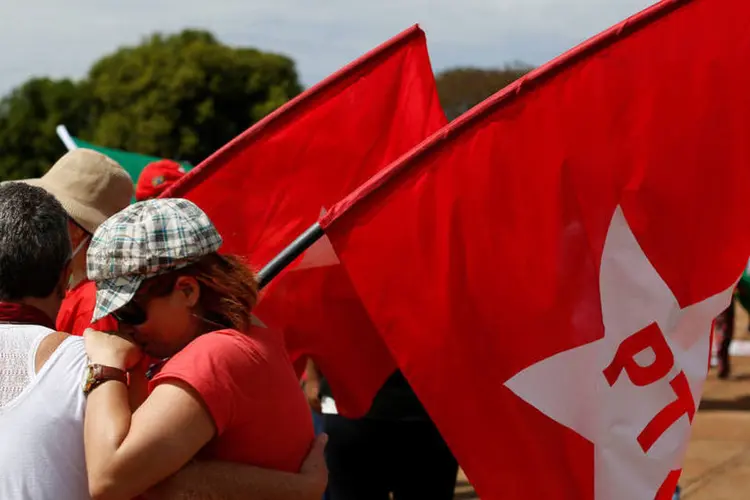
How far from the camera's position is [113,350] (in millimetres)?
2211

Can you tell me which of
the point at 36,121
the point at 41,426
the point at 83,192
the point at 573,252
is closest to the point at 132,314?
the point at 41,426

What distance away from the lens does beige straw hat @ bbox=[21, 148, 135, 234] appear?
352 cm

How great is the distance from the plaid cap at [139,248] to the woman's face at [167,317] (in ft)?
0.12

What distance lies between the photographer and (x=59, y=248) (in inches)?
93.4

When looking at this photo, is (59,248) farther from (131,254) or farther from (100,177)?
(100,177)

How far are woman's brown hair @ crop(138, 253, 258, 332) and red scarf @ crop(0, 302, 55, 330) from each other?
255 millimetres

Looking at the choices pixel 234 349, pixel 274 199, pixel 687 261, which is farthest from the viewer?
pixel 274 199

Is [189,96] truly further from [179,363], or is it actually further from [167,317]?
[179,363]

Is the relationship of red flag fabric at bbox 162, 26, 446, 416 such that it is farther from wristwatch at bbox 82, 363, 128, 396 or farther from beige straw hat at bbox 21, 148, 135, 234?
wristwatch at bbox 82, 363, 128, 396

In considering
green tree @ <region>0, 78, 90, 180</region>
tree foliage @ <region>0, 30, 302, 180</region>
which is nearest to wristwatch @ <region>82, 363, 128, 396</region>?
tree foliage @ <region>0, 30, 302, 180</region>

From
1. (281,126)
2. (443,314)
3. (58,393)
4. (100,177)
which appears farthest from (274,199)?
(58,393)

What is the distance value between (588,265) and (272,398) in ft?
3.47

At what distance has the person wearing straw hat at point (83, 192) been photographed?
3.37m

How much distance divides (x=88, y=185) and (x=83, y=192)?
42 millimetres
